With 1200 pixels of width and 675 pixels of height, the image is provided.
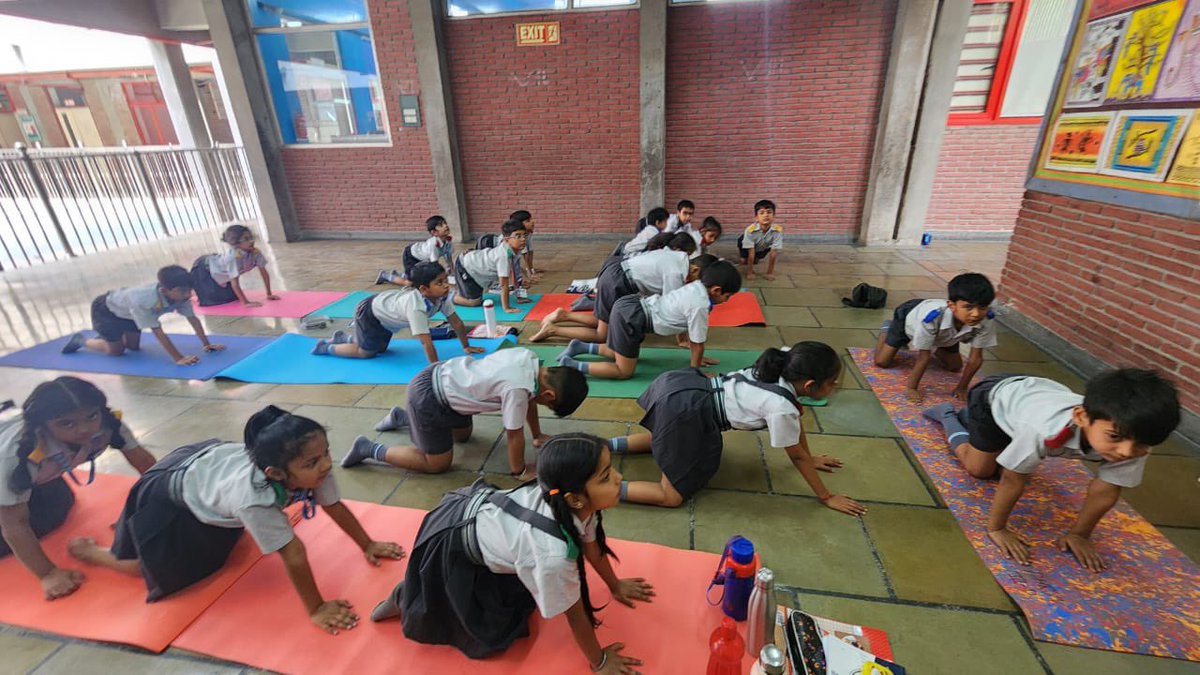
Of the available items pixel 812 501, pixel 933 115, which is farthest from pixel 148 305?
pixel 933 115

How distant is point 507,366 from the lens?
2.62m

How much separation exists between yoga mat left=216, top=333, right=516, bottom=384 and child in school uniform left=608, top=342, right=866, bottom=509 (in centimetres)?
232

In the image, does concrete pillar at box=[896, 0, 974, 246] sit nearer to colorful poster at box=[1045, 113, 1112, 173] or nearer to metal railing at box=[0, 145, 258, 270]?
colorful poster at box=[1045, 113, 1112, 173]

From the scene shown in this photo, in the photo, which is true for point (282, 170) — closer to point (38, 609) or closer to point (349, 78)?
point (349, 78)

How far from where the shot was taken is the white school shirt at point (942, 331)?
3311mm

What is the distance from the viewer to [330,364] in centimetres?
438

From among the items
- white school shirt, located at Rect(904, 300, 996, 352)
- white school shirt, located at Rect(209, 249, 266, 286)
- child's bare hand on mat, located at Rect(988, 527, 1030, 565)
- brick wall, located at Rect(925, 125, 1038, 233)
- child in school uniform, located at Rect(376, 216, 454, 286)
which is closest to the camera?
child's bare hand on mat, located at Rect(988, 527, 1030, 565)

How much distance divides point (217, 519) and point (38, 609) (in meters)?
0.90

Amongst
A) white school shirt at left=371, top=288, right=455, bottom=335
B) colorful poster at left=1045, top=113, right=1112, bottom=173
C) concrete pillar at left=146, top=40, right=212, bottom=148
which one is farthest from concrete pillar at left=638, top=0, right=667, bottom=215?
concrete pillar at left=146, top=40, right=212, bottom=148

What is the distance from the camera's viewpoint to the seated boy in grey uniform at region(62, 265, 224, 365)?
161 inches

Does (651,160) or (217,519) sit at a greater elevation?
(651,160)

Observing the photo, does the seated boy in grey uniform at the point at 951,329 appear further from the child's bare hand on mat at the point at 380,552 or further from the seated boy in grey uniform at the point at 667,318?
the child's bare hand on mat at the point at 380,552

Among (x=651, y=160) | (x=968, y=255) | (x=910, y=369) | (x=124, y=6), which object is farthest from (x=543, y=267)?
(x=124, y=6)

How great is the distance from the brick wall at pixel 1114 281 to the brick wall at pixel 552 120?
17.5 ft
